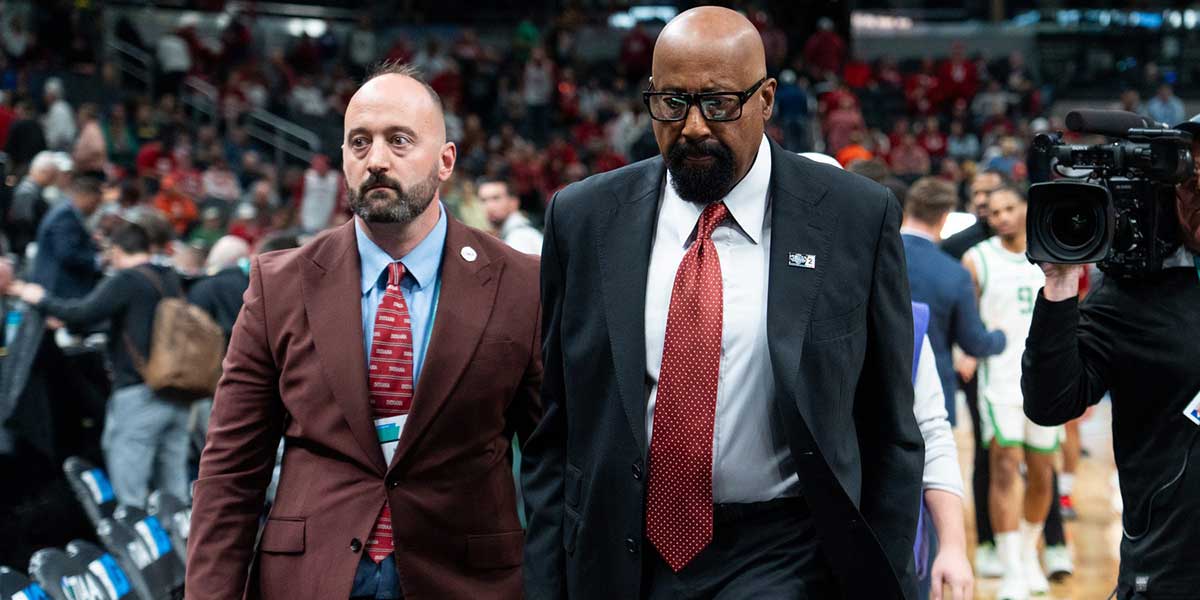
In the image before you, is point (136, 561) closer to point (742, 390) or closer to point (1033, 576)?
point (742, 390)

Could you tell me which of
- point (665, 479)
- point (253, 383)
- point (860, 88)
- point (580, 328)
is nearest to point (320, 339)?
point (253, 383)

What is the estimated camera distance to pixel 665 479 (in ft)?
9.75

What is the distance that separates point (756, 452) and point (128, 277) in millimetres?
5620

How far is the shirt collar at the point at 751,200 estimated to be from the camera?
10.0 feet

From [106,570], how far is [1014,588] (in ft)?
13.6

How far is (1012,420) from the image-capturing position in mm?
7398

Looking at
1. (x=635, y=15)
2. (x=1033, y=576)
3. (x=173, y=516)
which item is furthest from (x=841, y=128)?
(x=173, y=516)

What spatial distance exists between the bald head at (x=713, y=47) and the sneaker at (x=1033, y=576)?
4.98m

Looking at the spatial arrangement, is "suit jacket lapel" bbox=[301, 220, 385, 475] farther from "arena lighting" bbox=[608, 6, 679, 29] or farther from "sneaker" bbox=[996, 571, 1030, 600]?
"arena lighting" bbox=[608, 6, 679, 29]

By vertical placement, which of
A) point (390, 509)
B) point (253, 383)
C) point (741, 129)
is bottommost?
point (390, 509)

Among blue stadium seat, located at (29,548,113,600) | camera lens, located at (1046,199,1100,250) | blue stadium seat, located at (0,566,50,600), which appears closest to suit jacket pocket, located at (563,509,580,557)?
camera lens, located at (1046,199,1100,250)

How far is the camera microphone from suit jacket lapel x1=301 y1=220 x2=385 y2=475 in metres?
1.54

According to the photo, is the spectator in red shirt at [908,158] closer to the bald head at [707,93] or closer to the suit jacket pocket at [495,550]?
the suit jacket pocket at [495,550]

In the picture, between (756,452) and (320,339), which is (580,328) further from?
(320,339)
